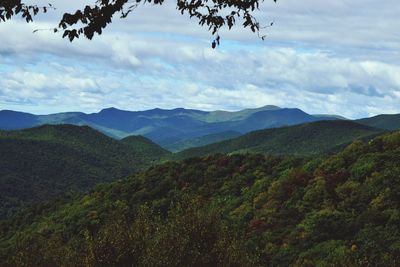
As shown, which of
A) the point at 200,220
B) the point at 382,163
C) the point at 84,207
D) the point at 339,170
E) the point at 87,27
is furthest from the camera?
the point at 84,207

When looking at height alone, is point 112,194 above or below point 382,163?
below

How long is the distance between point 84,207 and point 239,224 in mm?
43020

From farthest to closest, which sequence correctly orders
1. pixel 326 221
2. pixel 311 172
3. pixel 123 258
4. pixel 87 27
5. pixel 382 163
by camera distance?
pixel 311 172
pixel 382 163
pixel 326 221
pixel 123 258
pixel 87 27

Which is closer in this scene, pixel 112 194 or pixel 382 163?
pixel 382 163

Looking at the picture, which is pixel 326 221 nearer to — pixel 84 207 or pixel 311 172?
pixel 311 172

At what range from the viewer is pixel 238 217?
64.1 metres

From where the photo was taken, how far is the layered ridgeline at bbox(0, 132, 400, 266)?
21.5 metres

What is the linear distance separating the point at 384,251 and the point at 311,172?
27.6 metres

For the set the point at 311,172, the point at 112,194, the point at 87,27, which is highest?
the point at 87,27

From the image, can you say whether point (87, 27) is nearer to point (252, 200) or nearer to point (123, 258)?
point (123, 258)

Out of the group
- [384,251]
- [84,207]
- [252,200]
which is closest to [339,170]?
[252,200]

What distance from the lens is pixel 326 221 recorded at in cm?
5072

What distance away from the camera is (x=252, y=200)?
70.4m

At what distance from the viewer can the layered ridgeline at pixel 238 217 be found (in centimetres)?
2152
